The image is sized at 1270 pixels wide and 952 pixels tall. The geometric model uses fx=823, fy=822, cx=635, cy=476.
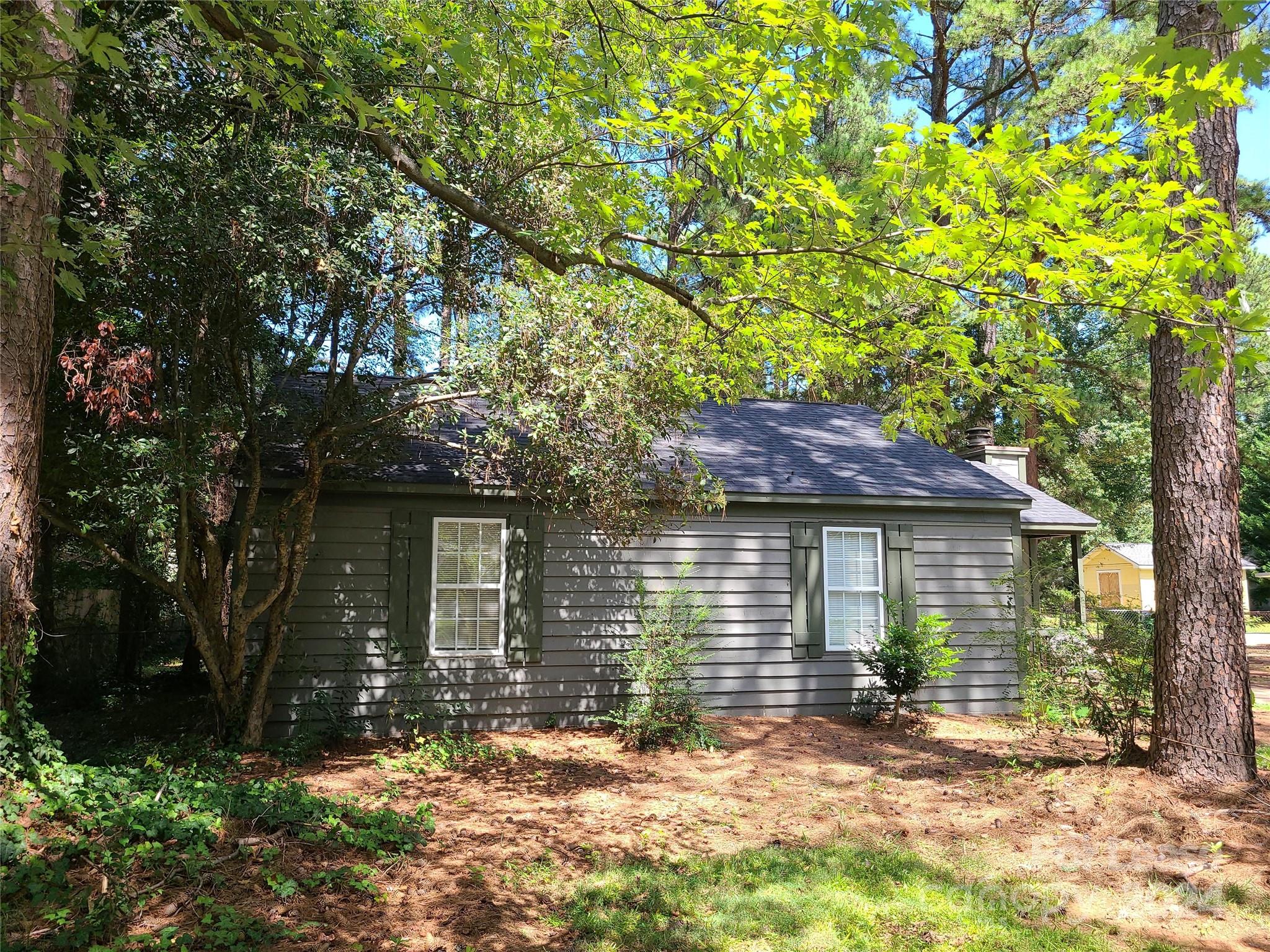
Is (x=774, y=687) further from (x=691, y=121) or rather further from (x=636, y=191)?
(x=691, y=121)

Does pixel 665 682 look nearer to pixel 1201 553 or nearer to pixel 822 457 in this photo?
pixel 822 457

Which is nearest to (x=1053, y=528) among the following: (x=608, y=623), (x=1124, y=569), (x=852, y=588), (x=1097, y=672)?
(x=852, y=588)

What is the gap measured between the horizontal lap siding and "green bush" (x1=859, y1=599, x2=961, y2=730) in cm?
56

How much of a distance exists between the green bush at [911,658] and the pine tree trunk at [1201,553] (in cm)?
300

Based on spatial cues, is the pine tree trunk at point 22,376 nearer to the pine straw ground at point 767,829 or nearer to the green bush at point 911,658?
the pine straw ground at point 767,829

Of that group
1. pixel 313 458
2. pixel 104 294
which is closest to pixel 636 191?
pixel 313 458

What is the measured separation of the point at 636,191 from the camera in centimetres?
628

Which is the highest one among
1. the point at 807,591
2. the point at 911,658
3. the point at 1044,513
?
the point at 1044,513

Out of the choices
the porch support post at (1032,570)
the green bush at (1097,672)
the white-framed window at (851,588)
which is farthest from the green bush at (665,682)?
the porch support post at (1032,570)

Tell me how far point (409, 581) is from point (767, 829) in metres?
4.27

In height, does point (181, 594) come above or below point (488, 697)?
above

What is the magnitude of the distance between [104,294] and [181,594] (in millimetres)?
2422

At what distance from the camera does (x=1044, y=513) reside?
12023 millimetres

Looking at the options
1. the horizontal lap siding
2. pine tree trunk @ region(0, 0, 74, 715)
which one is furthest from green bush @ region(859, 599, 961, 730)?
pine tree trunk @ region(0, 0, 74, 715)
